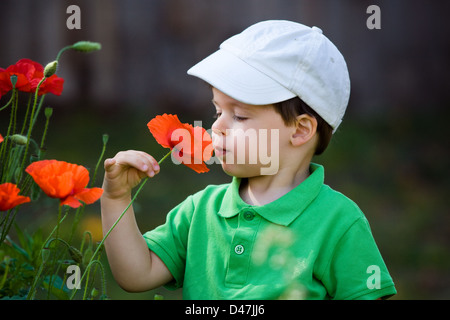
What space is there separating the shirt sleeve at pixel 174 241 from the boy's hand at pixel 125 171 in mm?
149

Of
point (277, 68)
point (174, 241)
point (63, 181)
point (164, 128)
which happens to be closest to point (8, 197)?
point (63, 181)

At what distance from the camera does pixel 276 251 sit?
1.43 metres

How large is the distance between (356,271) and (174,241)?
41cm

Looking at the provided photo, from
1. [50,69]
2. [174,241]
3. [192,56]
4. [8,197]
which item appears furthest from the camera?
[192,56]

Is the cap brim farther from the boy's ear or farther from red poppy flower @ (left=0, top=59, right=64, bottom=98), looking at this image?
red poppy flower @ (left=0, top=59, right=64, bottom=98)

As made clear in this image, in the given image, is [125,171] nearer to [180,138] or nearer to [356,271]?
[180,138]

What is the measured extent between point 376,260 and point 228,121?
423mm

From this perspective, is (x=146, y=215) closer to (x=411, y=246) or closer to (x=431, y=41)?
(x=411, y=246)

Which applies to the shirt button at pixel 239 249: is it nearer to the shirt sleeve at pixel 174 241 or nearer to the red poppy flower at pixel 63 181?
the shirt sleeve at pixel 174 241

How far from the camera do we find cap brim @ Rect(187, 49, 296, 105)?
1.42 metres

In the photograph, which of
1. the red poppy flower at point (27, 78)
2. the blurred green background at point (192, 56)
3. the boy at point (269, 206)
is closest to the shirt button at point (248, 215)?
the boy at point (269, 206)

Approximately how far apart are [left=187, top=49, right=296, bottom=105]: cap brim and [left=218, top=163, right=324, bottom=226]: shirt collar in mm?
196

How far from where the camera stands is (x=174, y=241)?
5.13 feet

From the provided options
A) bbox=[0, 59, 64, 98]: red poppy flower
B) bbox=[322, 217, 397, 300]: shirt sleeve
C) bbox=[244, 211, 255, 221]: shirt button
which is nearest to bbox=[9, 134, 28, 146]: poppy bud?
bbox=[0, 59, 64, 98]: red poppy flower
